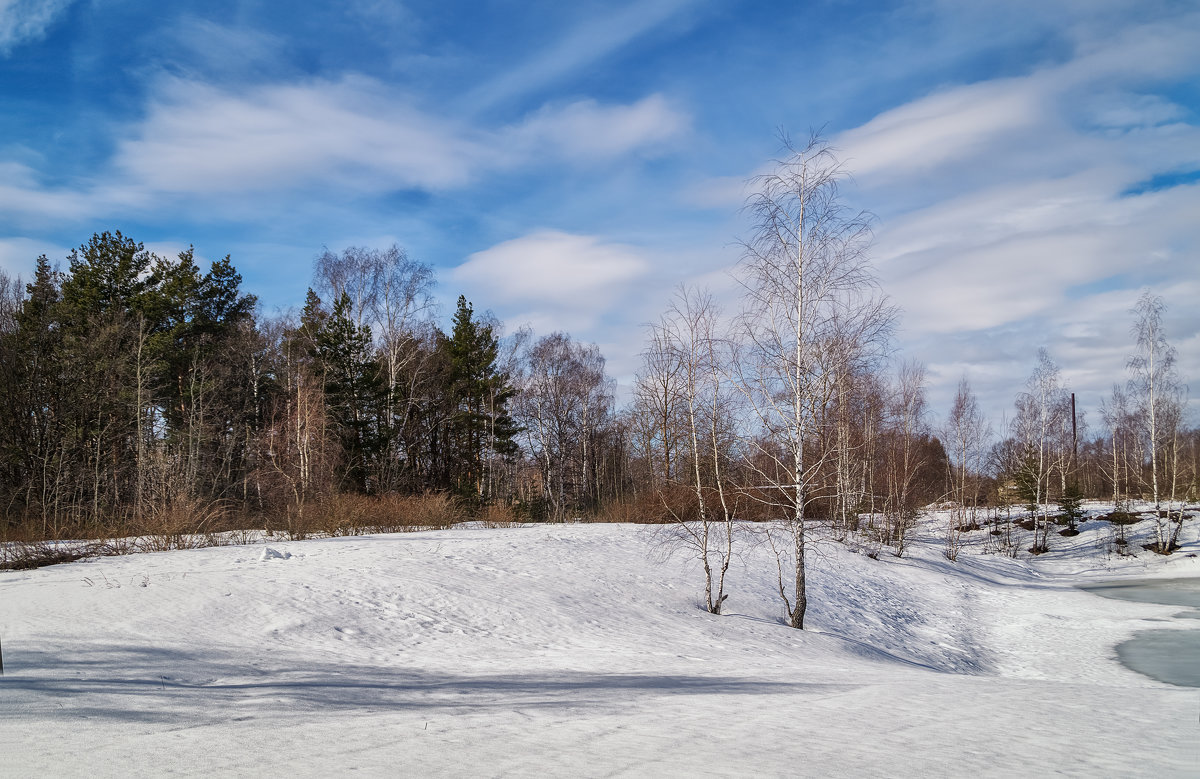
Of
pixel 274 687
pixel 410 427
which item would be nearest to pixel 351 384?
pixel 410 427

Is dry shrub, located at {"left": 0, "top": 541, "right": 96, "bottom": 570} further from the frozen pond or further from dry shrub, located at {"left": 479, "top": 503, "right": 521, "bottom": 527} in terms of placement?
the frozen pond

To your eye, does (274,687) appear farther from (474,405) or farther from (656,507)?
(474,405)

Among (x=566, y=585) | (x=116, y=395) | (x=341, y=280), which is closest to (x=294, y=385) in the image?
(x=341, y=280)

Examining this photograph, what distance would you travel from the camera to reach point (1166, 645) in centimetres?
1471

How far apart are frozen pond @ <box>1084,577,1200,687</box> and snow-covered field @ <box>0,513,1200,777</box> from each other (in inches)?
20.2

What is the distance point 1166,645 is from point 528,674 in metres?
14.3

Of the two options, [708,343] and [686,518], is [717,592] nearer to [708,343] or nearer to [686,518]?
[708,343]

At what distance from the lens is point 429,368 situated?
132 feet

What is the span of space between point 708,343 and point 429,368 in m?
29.1

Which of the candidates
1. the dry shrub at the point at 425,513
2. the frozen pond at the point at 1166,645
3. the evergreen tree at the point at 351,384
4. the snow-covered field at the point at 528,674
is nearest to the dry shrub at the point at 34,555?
the snow-covered field at the point at 528,674

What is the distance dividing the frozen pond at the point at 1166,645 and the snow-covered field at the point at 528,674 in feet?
1.68

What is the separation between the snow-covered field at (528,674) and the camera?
4328 millimetres

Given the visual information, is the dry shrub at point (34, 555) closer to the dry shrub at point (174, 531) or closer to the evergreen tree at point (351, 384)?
the dry shrub at point (174, 531)

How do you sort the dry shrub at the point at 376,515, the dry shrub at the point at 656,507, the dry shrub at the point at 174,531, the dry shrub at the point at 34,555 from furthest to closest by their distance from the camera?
the dry shrub at the point at 656,507, the dry shrub at the point at 376,515, the dry shrub at the point at 174,531, the dry shrub at the point at 34,555
